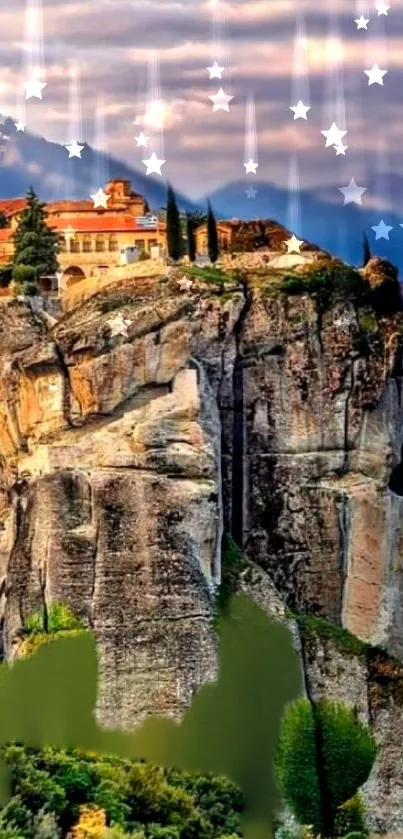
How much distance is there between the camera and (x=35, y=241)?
24.1 meters

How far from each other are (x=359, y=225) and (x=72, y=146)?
2659 millimetres

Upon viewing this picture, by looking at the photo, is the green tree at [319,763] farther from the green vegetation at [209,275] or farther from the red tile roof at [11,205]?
the red tile roof at [11,205]

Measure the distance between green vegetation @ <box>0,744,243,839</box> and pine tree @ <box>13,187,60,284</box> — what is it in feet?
16.9

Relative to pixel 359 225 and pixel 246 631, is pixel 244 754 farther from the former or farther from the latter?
pixel 359 225

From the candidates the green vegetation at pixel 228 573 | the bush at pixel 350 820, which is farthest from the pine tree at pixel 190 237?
the bush at pixel 350 820

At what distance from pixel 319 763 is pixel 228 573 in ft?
5.80

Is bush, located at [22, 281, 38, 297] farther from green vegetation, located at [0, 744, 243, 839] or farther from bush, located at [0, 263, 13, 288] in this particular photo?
green vegetation, located at [0, 744, 243, 839]

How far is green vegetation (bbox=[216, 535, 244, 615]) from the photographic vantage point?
2142 centimetres

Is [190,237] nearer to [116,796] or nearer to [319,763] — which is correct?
[319,763]

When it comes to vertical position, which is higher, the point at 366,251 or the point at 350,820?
the point at 366,251

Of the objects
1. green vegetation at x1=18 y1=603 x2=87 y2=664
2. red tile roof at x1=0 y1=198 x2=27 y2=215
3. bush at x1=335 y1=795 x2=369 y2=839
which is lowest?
bush at x1=335 y1=795 x2=369 y2=839

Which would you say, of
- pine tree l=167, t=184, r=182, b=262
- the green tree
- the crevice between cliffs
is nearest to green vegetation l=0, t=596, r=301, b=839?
the green tree

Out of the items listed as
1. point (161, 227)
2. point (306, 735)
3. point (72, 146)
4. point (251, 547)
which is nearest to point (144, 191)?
point (161, 227)

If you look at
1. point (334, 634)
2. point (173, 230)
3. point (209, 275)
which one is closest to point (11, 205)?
point (173, 230)
